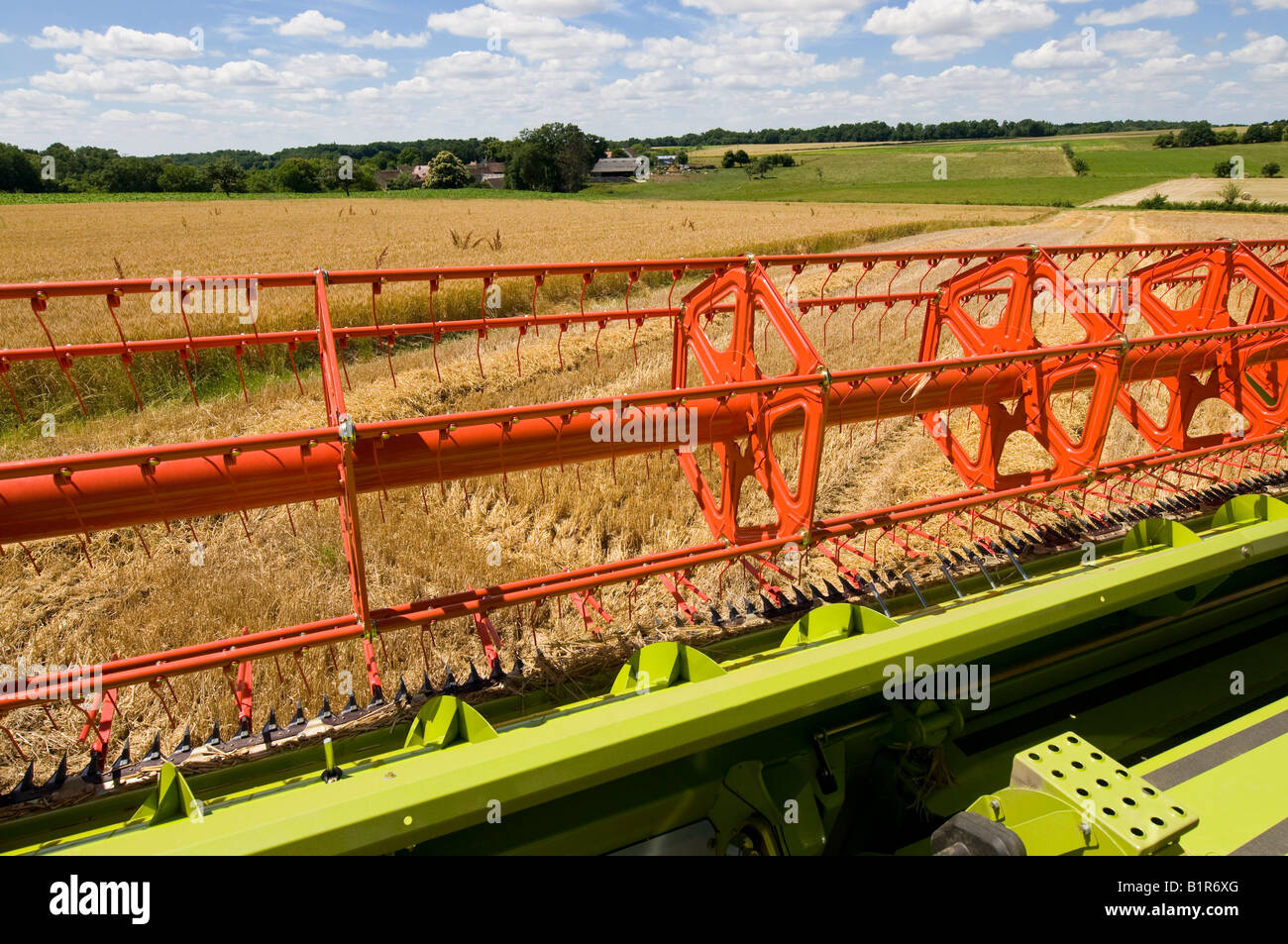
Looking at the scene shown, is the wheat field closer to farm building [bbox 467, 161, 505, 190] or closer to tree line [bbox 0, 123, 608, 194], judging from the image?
tree line [bbox 0, 123, 608, 194]

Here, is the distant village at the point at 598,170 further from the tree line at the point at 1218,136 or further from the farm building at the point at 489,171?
the tree line at the point at 1218,136

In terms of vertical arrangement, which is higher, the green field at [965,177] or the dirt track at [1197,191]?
the green field at [965,177]

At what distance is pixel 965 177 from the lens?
5956cm

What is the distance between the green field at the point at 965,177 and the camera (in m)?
47.0

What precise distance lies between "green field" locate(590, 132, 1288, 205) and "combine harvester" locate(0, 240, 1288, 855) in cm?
4382

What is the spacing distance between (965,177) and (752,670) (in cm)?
6756

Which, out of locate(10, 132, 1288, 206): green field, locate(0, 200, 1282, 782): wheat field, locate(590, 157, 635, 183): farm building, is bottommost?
locate(0, 200, 1282, 782): wheat field

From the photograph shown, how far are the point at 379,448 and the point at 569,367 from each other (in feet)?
18.5

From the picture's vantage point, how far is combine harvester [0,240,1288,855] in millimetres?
1667

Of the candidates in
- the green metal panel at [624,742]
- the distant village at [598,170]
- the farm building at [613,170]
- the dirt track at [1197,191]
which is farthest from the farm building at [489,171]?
the green metal panel at [624,742]

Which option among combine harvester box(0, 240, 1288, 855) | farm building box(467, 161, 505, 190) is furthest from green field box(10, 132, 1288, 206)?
combine harvester box(0, 240, 1288, 855)

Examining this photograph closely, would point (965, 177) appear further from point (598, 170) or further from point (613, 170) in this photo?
point (598, 170)

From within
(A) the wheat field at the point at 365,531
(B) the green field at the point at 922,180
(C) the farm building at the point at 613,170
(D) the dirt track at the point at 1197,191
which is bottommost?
(A) the wheat field at the point at 365,531

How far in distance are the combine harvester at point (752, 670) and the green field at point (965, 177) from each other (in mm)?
43820
